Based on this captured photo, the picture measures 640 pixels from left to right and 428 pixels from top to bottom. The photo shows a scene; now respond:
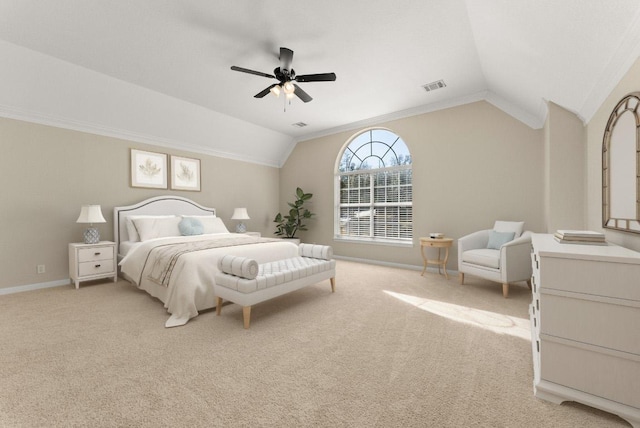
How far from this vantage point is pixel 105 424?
136cm

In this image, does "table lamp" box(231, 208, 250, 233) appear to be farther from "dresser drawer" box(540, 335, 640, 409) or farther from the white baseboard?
"dresser drawer" box(540, 335, 640, 409)

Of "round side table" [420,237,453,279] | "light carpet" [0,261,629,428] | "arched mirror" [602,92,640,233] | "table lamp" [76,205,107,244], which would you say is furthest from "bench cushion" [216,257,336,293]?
"arched mirror" [602,92,640,233]

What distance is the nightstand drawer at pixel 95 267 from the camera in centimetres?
379

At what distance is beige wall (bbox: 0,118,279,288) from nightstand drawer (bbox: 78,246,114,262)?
54 centimetres

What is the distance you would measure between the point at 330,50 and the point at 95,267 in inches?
178

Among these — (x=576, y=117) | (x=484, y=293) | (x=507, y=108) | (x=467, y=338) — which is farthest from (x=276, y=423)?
(x=507, y=108)

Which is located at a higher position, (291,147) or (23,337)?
(291,147)

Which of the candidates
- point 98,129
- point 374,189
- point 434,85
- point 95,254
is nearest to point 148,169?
point 98,129

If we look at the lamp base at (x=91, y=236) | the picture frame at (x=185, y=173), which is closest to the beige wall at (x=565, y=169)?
the picture frame at (x=185, y=173)

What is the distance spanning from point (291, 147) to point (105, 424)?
20.9ft

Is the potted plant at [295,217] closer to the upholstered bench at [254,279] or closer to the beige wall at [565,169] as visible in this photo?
the upholstered bench at [254,279]

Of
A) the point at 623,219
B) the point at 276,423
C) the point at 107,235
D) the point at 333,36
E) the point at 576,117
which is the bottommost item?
the point at 276,423

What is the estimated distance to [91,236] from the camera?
395cm

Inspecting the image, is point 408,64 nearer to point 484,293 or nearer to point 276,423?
point 484,293
